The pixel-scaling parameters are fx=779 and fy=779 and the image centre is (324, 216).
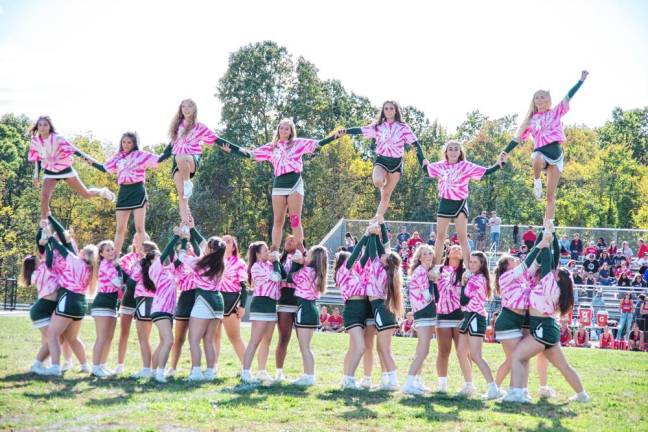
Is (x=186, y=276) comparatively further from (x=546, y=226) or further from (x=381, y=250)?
(x=546, y=226)

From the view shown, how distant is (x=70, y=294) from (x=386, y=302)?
4.54 m

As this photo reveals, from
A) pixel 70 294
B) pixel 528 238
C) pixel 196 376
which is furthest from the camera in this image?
pixel 528 238

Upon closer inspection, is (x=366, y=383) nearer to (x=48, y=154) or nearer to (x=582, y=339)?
(x=48, y=154)

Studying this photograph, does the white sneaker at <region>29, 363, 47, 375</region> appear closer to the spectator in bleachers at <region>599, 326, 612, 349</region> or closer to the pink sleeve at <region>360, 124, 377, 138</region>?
the pink sleeve at <region>360, 124, 377, 138</region>

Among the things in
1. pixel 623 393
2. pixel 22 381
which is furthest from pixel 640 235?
pixel 22 381

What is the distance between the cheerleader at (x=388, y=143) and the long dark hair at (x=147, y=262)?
11.0ft

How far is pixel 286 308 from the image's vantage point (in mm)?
11055

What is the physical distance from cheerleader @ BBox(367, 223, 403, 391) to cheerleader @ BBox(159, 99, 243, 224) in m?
3.13

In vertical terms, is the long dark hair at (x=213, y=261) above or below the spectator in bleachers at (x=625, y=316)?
above

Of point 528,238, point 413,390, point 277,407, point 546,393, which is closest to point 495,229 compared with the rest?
point 528,238

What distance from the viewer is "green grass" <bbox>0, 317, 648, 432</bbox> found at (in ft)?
26.3

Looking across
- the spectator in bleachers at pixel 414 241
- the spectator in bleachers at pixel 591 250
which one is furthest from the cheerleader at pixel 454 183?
the spectator in bleachers at pixel 591 250

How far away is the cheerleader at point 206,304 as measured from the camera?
10617 millimetres

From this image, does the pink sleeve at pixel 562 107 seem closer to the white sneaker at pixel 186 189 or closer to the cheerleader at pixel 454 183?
the cheerleader at pixel 454 183
